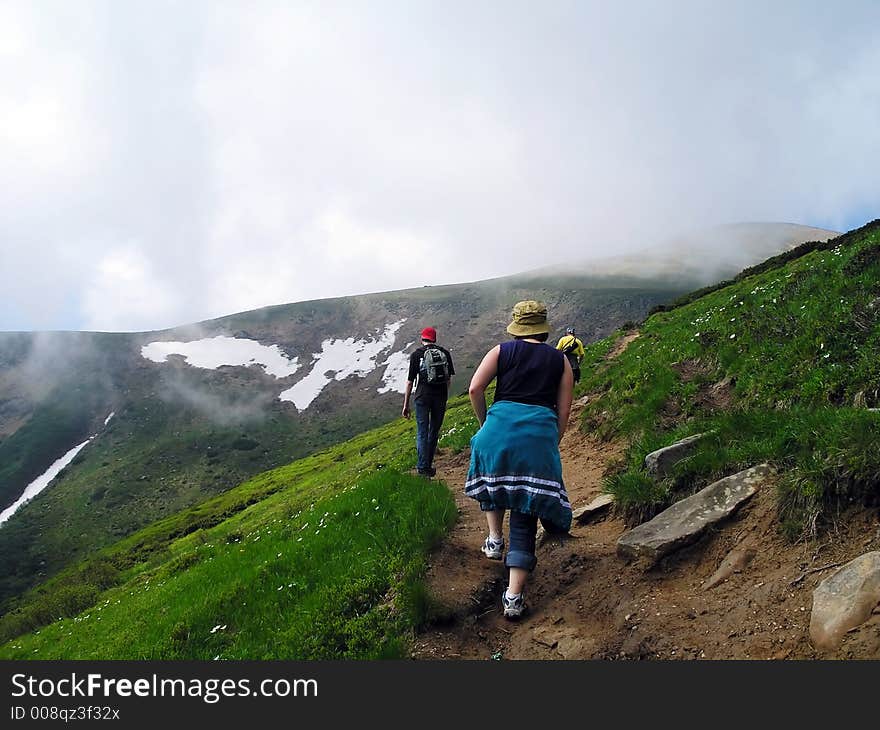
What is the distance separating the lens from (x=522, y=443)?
21.1ft

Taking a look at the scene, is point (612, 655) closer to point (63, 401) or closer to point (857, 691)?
point (857, 691)

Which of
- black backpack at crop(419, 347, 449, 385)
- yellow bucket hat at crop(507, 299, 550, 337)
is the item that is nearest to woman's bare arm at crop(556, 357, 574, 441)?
yellow bucket hat at crop(507, 299, 550, 337)

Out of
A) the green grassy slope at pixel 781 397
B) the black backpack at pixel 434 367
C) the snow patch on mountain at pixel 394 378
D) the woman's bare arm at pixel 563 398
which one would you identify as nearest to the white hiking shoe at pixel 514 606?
the woman's bare arm at pixel 563 398

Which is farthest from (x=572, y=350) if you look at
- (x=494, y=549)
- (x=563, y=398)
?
(x=563, y=398)

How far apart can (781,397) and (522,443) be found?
569 cm

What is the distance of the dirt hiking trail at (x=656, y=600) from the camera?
5062 mm

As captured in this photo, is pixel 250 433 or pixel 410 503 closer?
pixel 410 503

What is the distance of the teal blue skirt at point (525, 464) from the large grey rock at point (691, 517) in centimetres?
108

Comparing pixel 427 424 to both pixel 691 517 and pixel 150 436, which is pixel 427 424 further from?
pixel 150 436

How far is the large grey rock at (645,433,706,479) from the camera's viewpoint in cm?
846

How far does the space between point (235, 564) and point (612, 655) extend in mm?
7959

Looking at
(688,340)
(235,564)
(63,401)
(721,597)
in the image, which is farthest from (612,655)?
(63,401)

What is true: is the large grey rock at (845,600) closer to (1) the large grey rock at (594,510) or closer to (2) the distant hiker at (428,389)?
(1) the large grey rock at (594,510)

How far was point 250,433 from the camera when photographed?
550ft
